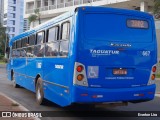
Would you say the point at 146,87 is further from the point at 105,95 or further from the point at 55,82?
the point at 55,82

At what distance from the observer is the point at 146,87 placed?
10148 mm

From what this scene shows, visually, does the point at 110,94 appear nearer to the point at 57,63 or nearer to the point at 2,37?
the point at 57,63

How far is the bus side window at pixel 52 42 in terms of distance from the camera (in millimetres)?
11156

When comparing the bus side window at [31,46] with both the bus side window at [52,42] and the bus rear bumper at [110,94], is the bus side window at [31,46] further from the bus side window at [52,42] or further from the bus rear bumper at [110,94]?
the bus rear bumper at [110,94]

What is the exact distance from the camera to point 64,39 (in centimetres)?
1035

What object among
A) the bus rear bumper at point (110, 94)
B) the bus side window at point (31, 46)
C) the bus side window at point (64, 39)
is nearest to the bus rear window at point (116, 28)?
the bus side window at point (64, 39)

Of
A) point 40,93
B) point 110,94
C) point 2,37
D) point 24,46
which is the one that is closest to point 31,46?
point 24,46

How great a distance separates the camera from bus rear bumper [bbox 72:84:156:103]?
9312 mm

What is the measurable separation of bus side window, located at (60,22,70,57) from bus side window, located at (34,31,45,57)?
2325 millimetres

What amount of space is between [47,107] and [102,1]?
35.7 m

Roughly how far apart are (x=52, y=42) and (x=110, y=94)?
2.98m

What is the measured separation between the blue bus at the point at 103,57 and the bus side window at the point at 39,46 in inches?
69.1

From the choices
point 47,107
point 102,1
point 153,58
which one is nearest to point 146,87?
point 153,58

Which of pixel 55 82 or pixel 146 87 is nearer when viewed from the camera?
pixel 146 87
